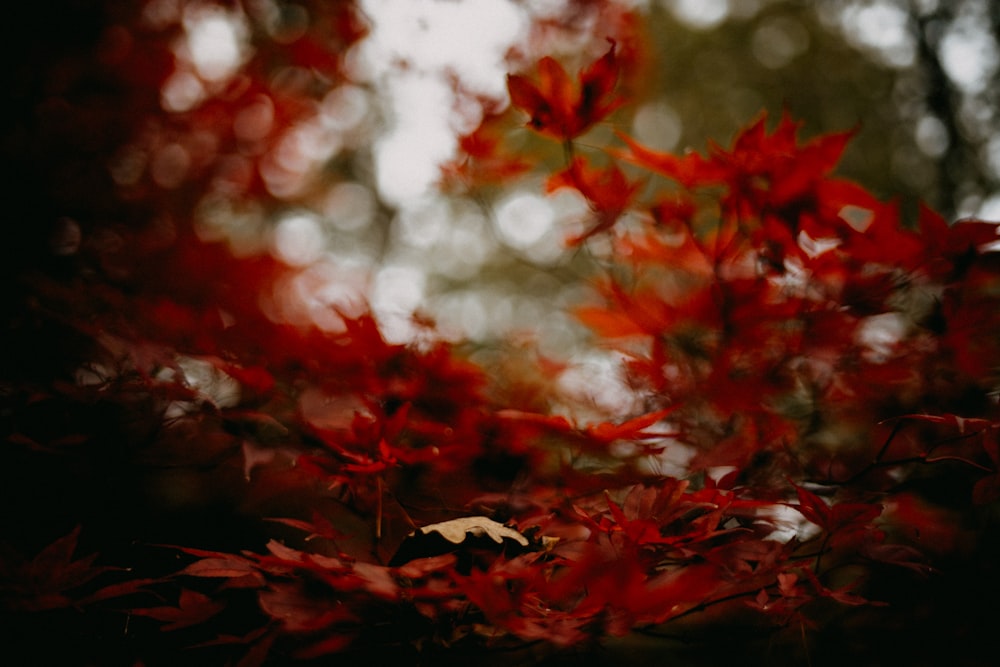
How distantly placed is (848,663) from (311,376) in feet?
4.94

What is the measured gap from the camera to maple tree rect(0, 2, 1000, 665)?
0.82 meters

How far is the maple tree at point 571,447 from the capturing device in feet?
2.70

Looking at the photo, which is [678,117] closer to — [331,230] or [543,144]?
[543,144]

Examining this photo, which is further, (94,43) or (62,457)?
(94,43)

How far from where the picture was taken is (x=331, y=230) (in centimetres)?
557

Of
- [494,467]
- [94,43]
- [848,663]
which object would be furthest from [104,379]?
[94,43]

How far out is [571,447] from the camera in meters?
1.20

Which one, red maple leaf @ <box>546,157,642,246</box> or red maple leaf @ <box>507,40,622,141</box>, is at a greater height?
red maple leaf @ <box>507,40,622,141</box>

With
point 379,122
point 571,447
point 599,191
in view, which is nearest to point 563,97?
point 599,191

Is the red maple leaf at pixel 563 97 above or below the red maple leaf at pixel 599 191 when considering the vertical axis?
above

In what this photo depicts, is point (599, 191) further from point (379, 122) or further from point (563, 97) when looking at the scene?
point (379, 122)

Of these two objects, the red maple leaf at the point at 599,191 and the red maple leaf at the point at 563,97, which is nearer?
the red maple leaf at the point at 563,97

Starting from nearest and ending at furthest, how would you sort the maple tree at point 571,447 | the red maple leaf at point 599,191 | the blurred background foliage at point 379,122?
1. the maple tree at point 571,447
2. the red maple leaf at point 599,191
3. the blurred background foliage at point 379,122

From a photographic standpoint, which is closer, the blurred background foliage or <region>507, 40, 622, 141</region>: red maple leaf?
<region>507, 40, 622, 141</region>: red maple leaf
